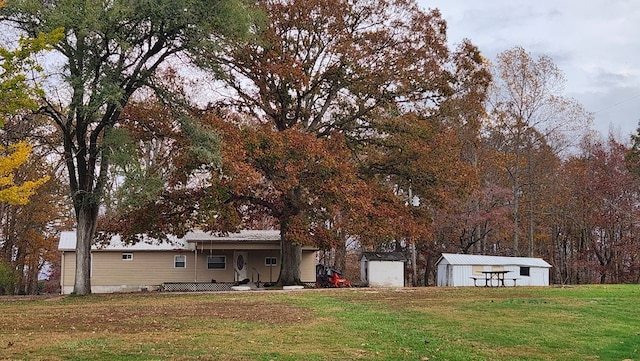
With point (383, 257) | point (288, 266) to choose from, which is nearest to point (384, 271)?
point (383, 257)

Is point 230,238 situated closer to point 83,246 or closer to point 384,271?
point 384,271

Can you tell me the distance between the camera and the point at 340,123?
29562 millimetres

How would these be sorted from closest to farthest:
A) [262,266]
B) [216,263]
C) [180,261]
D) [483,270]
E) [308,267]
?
[483,270], [180,261], [216,263], [262,266], [308,267]

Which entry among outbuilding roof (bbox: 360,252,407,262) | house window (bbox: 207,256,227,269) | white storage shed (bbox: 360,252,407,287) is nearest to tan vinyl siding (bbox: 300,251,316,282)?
house window (bbox: 207,256,227,269)

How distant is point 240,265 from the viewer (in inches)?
1403

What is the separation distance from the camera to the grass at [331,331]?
29.8 feet

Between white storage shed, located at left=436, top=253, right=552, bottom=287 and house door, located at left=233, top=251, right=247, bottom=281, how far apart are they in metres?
10.5

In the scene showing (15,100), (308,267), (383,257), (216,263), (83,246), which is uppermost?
(15,100)

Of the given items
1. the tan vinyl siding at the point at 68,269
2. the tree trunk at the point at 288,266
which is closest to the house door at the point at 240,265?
the tree trunk at the point at 288,266

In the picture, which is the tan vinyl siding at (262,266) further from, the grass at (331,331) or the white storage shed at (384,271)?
the grass at (331,331)

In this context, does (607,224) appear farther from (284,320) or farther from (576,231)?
(284,320)

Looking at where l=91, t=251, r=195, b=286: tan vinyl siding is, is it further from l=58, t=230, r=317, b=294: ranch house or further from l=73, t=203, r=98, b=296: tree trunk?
l=73, t=203, r=98, b=296: tree trunk

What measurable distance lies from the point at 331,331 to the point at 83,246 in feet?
50.5

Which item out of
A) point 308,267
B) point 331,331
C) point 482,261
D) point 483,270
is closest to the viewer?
point 331,331
